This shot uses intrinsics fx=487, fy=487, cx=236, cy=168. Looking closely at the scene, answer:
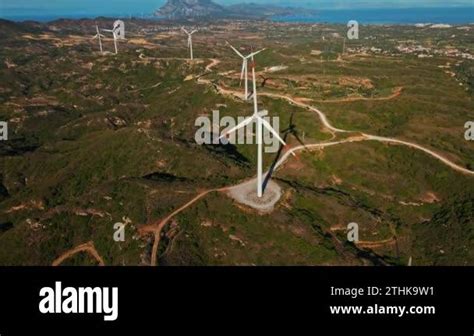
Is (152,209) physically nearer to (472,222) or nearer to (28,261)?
(28,261)

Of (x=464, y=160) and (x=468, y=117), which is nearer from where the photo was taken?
(x=464, y=160)

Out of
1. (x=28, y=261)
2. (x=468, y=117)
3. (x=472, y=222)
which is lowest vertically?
(x=28, y=261)

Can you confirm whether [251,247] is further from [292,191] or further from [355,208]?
[355,208]
